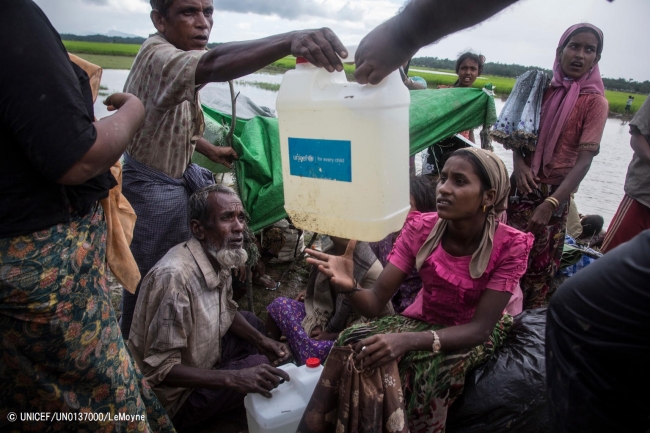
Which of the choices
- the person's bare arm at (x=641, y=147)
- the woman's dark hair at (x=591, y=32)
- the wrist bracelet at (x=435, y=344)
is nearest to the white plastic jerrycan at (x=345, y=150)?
the wrist bracelet at (x=435, y=344)

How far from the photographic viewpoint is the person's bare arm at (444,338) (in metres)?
1.63

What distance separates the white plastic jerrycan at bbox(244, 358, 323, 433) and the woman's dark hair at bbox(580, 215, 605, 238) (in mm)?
4256

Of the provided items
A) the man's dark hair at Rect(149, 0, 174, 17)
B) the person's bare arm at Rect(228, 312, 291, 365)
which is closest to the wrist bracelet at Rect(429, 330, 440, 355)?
the person's bare arm at Rect(228, 312, 291, 365)

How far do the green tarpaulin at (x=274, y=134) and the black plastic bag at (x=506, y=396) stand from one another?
1782 millimetres

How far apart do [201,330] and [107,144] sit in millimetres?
1197

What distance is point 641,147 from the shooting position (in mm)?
2850

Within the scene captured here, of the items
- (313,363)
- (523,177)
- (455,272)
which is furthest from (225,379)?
(523,177)

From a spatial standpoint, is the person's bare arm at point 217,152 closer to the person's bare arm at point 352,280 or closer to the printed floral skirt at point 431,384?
the person's bare arm at point 352,280

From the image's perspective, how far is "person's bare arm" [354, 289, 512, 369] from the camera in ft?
5.34

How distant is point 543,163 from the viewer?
9.75 feet

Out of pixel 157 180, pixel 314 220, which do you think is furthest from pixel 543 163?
pixel 157 180

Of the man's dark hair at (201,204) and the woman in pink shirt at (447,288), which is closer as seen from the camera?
the woman in pink shirt at (447,288)

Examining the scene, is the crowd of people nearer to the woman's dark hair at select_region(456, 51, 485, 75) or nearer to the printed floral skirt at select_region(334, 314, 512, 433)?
the printed floral skirt at select_region(334, 314, 512, 433)

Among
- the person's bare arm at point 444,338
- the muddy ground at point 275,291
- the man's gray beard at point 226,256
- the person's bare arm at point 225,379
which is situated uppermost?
the man's gray beard at point 226,256
